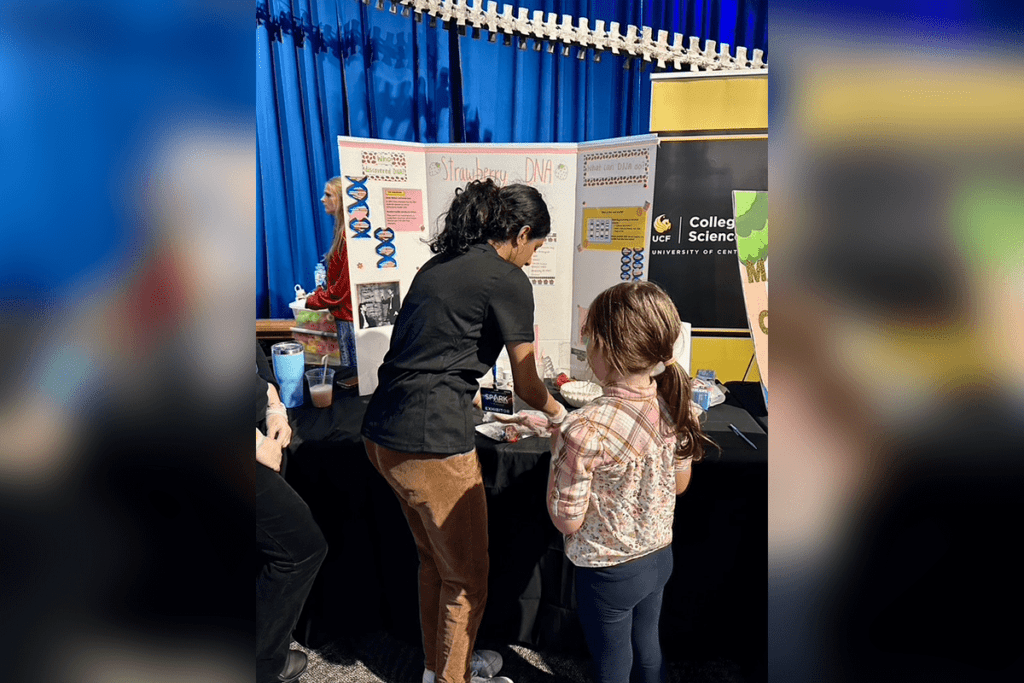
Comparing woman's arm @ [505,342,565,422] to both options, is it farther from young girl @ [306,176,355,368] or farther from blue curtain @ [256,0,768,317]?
blue curtain @ [256,0,768,317]

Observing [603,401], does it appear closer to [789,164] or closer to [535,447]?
[535,447]

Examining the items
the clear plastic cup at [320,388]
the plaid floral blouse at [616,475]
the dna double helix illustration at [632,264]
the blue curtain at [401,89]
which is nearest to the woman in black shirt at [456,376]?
the plaid floral blouse at [616,475]

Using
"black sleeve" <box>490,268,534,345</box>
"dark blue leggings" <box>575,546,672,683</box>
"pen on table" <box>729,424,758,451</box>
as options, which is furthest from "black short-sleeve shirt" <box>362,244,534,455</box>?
"pen on table" <box>729,424,758,451</box>

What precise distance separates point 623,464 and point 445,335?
503 millimetres

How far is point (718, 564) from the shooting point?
5.59 ft

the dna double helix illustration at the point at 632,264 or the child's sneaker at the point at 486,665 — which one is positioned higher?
the dna double helix illustration at the point at 632,264

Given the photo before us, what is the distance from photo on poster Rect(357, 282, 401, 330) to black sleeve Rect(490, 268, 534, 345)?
0.72 meters

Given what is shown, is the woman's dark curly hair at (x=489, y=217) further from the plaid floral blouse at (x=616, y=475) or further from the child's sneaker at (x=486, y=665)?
the child's sneaker at (x=486, y=665)

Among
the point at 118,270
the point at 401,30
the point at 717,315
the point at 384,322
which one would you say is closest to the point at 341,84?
the point at 401,30

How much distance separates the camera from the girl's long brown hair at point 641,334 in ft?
3.84

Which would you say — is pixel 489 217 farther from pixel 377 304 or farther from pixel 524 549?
pixel 524 549

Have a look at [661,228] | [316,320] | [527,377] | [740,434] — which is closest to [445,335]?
[527,377]

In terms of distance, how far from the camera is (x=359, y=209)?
2.00 meters

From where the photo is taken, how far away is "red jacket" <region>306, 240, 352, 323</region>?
2.17 meters
